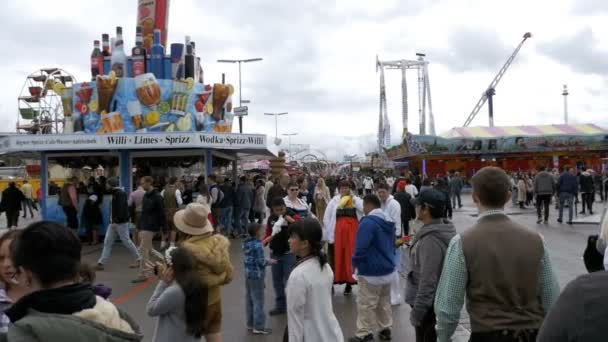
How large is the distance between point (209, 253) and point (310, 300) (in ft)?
2.84

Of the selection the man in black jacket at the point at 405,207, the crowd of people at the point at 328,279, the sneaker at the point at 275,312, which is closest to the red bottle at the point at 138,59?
the man in black jacket at the point at 405,207

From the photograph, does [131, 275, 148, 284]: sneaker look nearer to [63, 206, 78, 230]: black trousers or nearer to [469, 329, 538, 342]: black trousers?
[63, 206, 78, 230]: black trousers

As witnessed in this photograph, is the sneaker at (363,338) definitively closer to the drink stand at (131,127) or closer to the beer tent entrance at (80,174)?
the drink stand at (131,127)

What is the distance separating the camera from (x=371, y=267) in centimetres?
582

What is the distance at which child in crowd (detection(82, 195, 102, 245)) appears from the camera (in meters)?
14.4

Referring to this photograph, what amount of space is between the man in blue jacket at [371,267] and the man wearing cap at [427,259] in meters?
1.38

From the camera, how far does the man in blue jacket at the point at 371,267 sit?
19.0ft

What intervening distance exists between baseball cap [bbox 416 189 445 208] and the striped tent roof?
45.5 meters

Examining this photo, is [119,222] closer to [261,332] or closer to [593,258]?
[261,332]

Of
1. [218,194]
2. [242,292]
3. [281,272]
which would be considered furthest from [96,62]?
[281,272]

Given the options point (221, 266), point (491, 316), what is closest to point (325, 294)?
point (221, 266)

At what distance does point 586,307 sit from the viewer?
1.58 meters

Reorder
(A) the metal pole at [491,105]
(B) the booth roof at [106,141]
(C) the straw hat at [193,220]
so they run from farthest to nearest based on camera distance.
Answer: (A) the metal pole at [491,105] → (B) the booth roof at [106,141] → (C) the straw hat at [193,220]

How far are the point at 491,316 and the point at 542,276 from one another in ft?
1.20
